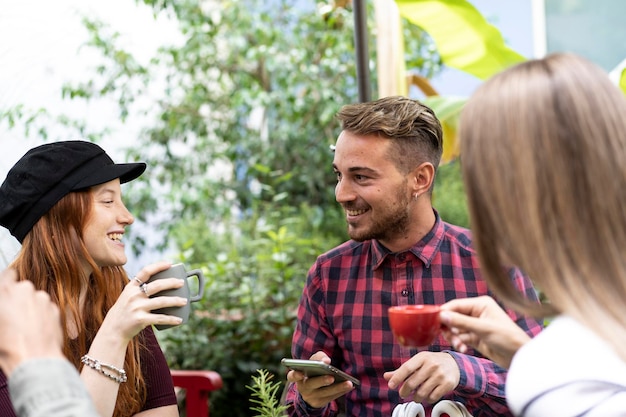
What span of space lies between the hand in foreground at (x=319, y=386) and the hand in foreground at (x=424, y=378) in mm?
159

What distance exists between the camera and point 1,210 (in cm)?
187

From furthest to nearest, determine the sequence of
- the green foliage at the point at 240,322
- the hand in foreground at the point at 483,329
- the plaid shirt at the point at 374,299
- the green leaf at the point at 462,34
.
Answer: the green foliage at the point at 240,322 < the green leaf at the point at 462,34 < the plaid shirt at the point at 374,299 < the hand in foreground at the point at 483,329

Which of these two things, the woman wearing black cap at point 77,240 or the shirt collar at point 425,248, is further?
the shirt collar at point 425,248

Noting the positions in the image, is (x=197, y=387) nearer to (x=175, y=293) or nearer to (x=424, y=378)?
(x=175, y=293)

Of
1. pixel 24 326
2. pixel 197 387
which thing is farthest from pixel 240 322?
pixel 24 326

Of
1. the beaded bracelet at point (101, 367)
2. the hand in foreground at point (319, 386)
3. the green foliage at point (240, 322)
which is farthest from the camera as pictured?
the green foliage at point (240, 322)

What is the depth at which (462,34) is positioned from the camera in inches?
121

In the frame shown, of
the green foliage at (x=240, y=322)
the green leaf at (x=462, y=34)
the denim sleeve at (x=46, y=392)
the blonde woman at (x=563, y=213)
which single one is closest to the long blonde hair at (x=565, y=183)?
the blonde woman at (x=563, y=213)

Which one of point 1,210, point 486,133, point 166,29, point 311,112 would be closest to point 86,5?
point 166,29

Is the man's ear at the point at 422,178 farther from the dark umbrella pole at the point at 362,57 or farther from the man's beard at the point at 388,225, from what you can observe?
the dark umbrella pole at the point at 362,57

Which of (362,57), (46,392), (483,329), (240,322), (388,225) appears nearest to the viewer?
(46,392)

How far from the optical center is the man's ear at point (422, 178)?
2.22 metres

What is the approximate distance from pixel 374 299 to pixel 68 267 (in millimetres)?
824

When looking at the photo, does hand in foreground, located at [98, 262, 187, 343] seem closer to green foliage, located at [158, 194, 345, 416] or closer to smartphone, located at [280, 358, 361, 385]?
smartphone, located at [280, 358, 361, 385]
